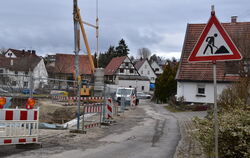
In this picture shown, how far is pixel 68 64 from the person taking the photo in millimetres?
80500

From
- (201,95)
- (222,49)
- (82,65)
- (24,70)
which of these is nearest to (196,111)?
(201,95)

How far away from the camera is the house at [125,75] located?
2960 inches

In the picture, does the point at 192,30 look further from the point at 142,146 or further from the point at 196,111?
the point at 142,146

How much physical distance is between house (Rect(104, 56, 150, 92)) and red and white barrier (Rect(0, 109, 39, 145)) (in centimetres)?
6437

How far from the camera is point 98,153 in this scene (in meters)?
9.02

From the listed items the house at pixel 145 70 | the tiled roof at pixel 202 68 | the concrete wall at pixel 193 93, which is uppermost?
the house at pixel 145 70

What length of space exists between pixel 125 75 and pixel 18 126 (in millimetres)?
70744

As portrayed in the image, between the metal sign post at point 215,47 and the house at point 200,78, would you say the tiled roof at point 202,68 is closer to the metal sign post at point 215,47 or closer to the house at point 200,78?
the house at point 200,78

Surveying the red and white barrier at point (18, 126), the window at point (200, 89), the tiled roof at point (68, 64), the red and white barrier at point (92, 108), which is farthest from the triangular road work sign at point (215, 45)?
the tiled roof at point (68, 64)

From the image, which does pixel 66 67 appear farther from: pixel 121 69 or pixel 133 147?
pixel 133 147

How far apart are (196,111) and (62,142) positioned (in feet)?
63.4

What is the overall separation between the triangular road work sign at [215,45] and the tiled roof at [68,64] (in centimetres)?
7045

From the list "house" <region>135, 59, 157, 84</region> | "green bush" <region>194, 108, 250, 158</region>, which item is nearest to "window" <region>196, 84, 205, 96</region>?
"green bush" <region>194, 108, 250, 158</region>

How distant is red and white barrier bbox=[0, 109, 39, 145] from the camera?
8.57m
